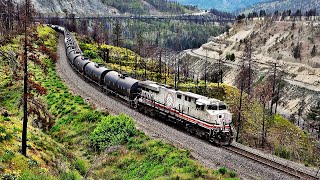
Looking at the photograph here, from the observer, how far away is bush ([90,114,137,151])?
32.8 meters

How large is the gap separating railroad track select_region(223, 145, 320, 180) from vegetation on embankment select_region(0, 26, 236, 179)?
15.1 feet

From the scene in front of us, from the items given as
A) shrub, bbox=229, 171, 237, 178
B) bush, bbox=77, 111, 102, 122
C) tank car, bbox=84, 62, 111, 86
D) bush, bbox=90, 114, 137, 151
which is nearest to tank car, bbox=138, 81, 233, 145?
bush, bbox=90, 114, 137, 151

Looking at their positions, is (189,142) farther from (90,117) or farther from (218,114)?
(90,117)

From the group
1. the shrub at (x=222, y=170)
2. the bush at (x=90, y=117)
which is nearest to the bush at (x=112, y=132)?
the bush at (x=90, y=117)

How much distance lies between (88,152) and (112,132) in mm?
2933

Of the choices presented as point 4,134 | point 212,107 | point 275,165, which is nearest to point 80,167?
point 4,134

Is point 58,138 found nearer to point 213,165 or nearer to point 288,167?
point 213,165

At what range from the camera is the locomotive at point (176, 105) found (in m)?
32.7

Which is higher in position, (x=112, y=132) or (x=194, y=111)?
(x=194, y=111)

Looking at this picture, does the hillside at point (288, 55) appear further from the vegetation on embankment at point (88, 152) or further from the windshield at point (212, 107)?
the vegetation on embankment at point (88, 152)

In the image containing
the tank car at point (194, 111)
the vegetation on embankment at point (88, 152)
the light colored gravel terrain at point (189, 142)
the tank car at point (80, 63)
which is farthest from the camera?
the tank car at point (80, 63)

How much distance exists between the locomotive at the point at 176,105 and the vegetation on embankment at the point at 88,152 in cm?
488

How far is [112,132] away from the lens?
34062mm

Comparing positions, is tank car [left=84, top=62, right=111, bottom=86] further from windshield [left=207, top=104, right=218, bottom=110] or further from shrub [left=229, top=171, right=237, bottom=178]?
shrub [left=229, top=171, right=237, bottom=178]
